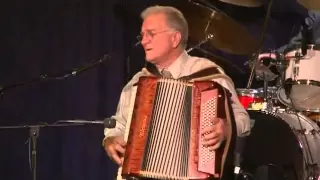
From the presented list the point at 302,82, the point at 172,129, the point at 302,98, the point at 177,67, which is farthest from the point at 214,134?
the point at 302,98

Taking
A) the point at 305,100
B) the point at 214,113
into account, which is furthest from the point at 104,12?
the point at 214,113

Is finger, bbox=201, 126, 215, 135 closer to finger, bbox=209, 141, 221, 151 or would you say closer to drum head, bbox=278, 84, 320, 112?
finger, bbox=209, 141, 221, 151

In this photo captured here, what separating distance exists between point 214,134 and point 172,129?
186 millimetres

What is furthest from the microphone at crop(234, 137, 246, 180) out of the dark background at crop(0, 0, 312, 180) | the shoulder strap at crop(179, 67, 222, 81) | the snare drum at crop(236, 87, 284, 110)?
the dark background at crop(0, 0, 312, 180)

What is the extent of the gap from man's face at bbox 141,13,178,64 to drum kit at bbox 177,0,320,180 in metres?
0.86

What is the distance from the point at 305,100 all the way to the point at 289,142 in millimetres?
530

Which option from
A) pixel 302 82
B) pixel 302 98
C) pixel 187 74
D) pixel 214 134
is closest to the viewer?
pixel 214 134

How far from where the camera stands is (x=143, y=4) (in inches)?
183

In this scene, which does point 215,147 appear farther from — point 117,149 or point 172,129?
point 117,149

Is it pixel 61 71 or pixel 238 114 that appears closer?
pixel 238 114

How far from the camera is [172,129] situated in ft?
8.16

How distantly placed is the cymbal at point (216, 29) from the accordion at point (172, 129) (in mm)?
1241

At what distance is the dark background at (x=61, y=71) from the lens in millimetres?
4254

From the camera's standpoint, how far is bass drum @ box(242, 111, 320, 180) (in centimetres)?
340
